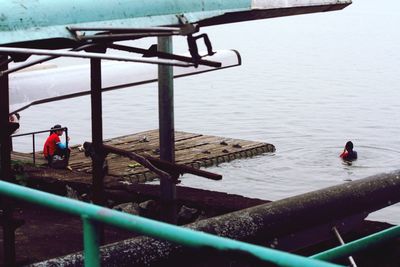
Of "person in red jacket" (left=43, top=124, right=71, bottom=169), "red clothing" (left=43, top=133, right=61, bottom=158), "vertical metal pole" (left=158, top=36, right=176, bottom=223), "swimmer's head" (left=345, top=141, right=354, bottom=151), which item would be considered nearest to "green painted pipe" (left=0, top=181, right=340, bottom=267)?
"vertical metal pole" (left=158, top=36, right=176, bottom=223)

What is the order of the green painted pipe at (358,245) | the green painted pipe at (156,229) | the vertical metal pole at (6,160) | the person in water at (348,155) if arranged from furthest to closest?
the person in water at (348,155) < the vertical metal pole at (6,160) < the green painted pipe at (358,245) < the green painted pipe at (156,229)

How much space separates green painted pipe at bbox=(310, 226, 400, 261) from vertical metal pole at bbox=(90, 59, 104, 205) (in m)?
3.05

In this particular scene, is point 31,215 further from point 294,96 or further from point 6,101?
point 294,96

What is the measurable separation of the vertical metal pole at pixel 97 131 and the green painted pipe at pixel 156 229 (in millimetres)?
3596

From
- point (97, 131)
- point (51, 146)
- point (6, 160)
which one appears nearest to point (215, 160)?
point (51, 146)

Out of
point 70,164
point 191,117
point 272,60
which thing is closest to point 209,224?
point 70,164

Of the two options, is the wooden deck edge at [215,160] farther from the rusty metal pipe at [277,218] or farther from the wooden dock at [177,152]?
the rusty metal pipe at [277,218]

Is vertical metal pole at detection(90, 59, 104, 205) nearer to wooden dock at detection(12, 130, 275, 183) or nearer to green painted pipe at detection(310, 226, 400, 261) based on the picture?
green painted pipe at detection(310, 226, 400, 261)

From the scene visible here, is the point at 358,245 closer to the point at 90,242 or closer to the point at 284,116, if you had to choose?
the point at 90,242

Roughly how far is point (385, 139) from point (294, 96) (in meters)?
17.7

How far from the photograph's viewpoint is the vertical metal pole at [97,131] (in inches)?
292

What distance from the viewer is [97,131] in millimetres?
7562

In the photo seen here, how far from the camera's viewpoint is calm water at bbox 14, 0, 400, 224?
3131 centimetres

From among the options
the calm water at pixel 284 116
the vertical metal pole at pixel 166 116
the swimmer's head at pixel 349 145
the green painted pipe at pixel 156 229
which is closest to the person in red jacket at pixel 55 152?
the calm water at pixel 284 116
